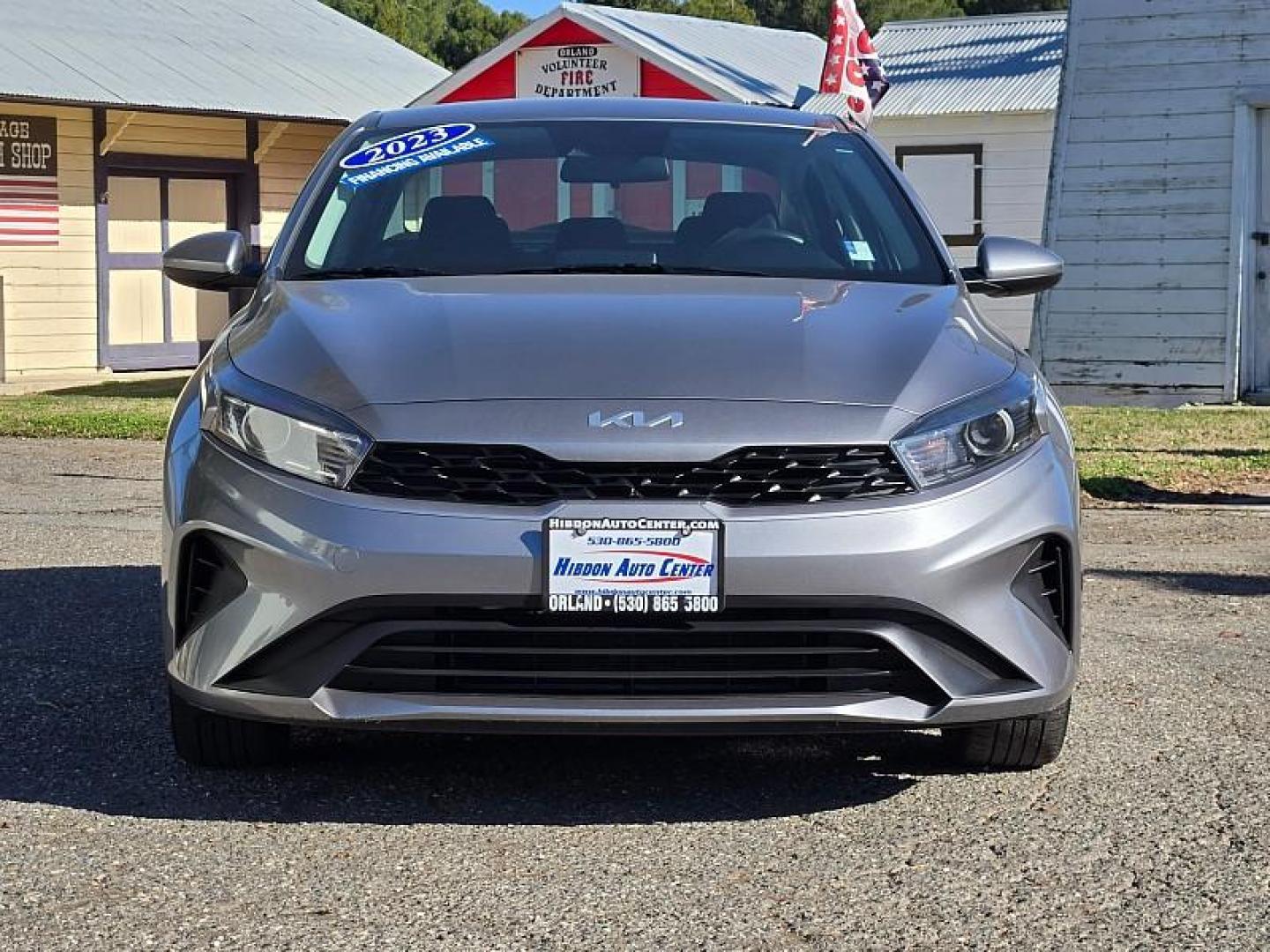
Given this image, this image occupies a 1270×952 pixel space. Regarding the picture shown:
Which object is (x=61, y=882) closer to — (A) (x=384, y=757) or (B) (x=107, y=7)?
(A) (x=384, y=757)

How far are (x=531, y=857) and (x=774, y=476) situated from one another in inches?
35.2

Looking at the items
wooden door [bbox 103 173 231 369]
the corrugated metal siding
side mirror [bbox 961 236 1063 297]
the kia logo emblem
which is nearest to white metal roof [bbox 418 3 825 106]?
the corrugated metal siding

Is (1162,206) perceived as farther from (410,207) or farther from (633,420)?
(633,420)

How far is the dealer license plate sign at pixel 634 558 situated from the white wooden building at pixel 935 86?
19444 millimetres

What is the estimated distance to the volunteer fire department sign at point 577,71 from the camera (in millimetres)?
25469

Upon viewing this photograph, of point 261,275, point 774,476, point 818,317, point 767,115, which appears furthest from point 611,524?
point 767,115

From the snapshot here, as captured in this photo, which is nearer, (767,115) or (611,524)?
(611,524)

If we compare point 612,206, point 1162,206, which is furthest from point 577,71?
point 612,206

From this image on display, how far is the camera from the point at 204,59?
23328mm

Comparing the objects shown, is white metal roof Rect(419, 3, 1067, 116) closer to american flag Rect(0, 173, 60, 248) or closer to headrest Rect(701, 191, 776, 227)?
american flag Rect(0, 173, 60, 248)

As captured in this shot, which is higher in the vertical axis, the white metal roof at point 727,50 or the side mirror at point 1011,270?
the white metal roof at point 727,50

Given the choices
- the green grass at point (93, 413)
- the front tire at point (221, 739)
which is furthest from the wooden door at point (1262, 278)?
the front tire at point (221, 739)

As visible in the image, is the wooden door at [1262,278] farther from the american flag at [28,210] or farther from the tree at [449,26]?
the tree at [449,26]

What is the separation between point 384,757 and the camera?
193 inches
